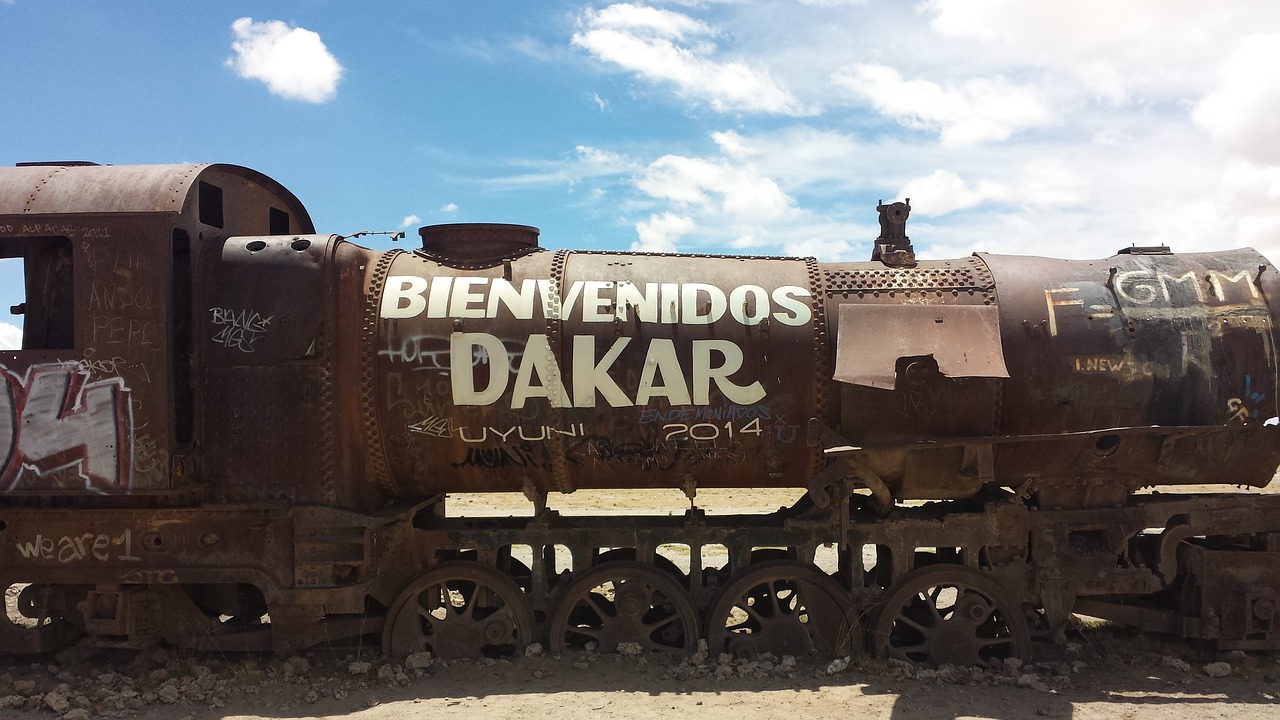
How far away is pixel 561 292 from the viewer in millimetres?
6812

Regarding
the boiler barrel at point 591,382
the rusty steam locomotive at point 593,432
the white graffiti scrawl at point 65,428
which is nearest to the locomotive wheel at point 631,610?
the rusty steam locomotive at point 593,432

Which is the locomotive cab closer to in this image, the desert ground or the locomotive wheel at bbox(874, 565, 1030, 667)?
the desert ground

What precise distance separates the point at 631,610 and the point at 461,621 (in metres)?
1.43

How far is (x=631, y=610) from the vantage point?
6.96 metres

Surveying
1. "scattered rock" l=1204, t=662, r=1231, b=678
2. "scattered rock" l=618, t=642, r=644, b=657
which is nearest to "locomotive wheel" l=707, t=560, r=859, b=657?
"scattered rock" l=618, t=642, r=644, b=657

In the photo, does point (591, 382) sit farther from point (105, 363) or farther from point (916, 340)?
point (105, 363)

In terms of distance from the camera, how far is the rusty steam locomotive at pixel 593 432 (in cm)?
640

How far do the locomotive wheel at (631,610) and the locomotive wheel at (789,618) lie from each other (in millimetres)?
281

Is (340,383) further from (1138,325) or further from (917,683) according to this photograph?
(1138,325)

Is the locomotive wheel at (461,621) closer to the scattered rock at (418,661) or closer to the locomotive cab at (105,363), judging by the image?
the scattered rock at (418,661)

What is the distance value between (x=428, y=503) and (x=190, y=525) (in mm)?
1844

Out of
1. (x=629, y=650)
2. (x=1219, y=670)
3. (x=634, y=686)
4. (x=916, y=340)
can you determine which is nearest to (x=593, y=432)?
(x=629, y=650)

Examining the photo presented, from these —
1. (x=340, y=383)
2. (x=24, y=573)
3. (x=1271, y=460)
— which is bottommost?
(x=24, y=573)

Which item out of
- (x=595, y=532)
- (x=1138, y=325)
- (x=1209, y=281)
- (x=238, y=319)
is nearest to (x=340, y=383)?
(x=238, y=319)
